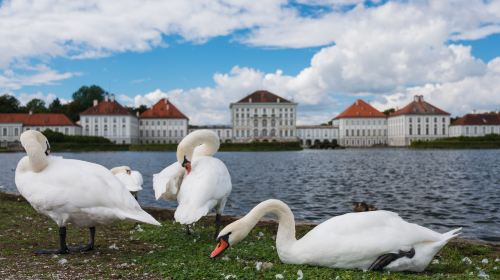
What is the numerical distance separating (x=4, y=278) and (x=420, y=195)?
2057 cm

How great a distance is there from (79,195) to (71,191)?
0.14 m

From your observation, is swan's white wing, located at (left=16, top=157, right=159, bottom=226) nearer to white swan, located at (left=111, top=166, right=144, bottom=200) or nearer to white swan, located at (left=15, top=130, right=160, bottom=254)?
white swan, located at (left=15, top=130, right=160, bottom=254)

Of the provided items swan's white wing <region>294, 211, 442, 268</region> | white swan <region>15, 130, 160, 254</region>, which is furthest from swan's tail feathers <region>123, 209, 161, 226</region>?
swan's white wing <region>294, 211, 442, 268</region>

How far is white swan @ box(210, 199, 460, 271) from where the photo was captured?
7.10m

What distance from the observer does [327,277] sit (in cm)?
673

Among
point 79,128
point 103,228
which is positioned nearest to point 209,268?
point 103,228

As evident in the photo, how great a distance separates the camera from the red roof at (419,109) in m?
176

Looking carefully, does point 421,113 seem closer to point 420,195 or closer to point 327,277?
point 420,195

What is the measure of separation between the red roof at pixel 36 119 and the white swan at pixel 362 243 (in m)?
156

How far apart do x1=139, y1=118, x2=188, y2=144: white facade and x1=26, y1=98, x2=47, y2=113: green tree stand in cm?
3225

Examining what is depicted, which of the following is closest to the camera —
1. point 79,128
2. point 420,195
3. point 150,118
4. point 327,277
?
point 327,277

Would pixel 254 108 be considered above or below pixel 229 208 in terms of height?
above

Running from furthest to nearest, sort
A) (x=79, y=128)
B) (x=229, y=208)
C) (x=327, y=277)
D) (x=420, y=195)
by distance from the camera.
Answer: (x=79, y=128) → (x=420, y=195) → (x=229, y=208) → (x=327, y=277)

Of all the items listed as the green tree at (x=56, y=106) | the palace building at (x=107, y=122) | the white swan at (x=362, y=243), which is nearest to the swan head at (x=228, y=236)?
the white swan at (x=362, y=243)
